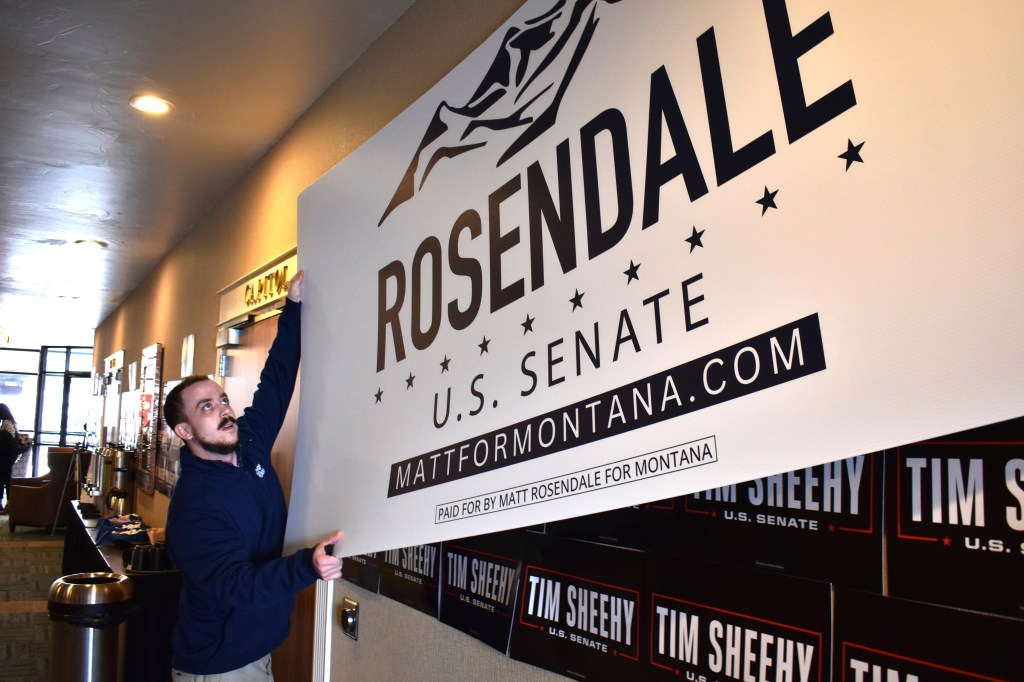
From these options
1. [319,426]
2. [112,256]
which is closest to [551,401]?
[319,426]

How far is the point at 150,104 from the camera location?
10.1 ft

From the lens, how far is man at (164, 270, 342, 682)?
1.80 m

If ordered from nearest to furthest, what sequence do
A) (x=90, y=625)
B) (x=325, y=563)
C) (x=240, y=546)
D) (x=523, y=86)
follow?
(x=523, y=86) → (x=325, y=563) → (x=240, y=546) → (x=90, y=625)

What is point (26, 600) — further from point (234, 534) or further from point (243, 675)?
point (234, 534)

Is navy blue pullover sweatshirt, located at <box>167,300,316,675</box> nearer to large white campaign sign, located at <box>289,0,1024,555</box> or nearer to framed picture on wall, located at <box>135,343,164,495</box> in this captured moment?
large white campaign sign, located at <box>289,0,1024,555</box>

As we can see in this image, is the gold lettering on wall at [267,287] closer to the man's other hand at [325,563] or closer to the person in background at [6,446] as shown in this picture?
the man's other hand at [325,563]

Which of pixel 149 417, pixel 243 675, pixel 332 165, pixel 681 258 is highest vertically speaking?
pixel 332 165

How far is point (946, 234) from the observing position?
0.80 meters

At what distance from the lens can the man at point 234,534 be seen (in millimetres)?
Result: 1802

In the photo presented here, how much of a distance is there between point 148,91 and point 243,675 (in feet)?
7.22

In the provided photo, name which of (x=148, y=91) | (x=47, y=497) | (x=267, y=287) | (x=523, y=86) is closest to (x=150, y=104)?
(x=148, y=91)

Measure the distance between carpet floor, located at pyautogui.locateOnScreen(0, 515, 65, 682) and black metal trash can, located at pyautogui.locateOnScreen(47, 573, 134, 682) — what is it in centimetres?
109

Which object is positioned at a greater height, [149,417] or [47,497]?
[149,417]

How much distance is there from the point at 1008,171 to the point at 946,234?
0.08 m
